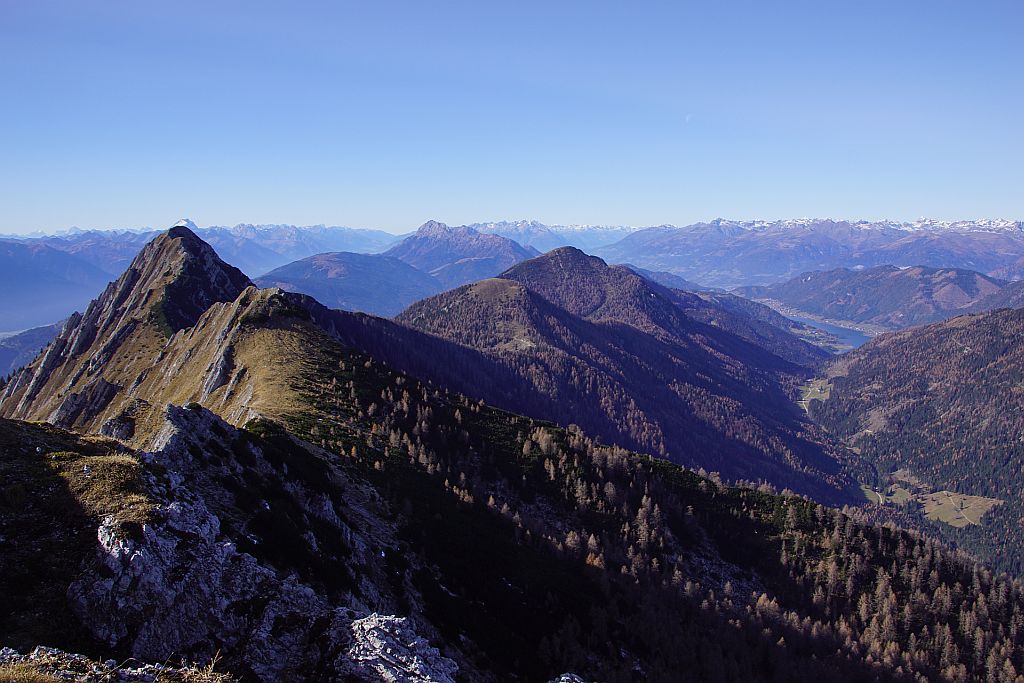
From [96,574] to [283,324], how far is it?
148776 mm

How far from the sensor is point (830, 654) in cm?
12425

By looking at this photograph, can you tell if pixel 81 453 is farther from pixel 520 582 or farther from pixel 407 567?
pixel 520 582

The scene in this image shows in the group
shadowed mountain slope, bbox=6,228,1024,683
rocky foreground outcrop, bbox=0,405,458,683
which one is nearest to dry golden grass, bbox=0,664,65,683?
rocky foreground outcrop, bbox=0,405,458,683

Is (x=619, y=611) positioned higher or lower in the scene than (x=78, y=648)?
lower

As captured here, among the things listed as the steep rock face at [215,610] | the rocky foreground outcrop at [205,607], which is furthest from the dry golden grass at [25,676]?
the steep rock face at [215,610]

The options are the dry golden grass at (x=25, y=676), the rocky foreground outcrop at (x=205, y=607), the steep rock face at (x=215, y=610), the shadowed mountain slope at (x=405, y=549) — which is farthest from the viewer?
the shadowed mountain slope at (x=405, y=549)

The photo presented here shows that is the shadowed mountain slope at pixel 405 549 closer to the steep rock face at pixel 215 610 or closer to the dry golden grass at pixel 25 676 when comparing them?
the steep rock face at pixel 215 610

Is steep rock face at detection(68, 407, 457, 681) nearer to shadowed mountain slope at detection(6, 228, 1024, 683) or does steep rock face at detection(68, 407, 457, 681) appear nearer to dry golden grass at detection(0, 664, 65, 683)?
shadowed mountain slope at detection(6, 228, 1024, 683)

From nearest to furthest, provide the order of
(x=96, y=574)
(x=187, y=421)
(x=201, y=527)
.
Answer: (x=96, y=574)
(x=201, y=527)
(x=187, y=421)

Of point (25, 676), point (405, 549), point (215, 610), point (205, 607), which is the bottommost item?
point (405, 549)

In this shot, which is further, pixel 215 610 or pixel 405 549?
pixel 405 549

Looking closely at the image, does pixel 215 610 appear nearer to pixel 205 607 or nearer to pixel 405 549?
pixel 205 607

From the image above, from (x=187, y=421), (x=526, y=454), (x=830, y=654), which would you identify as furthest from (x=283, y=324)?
(x=830, y=654)

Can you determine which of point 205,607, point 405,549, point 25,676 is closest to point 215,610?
point 205,607
